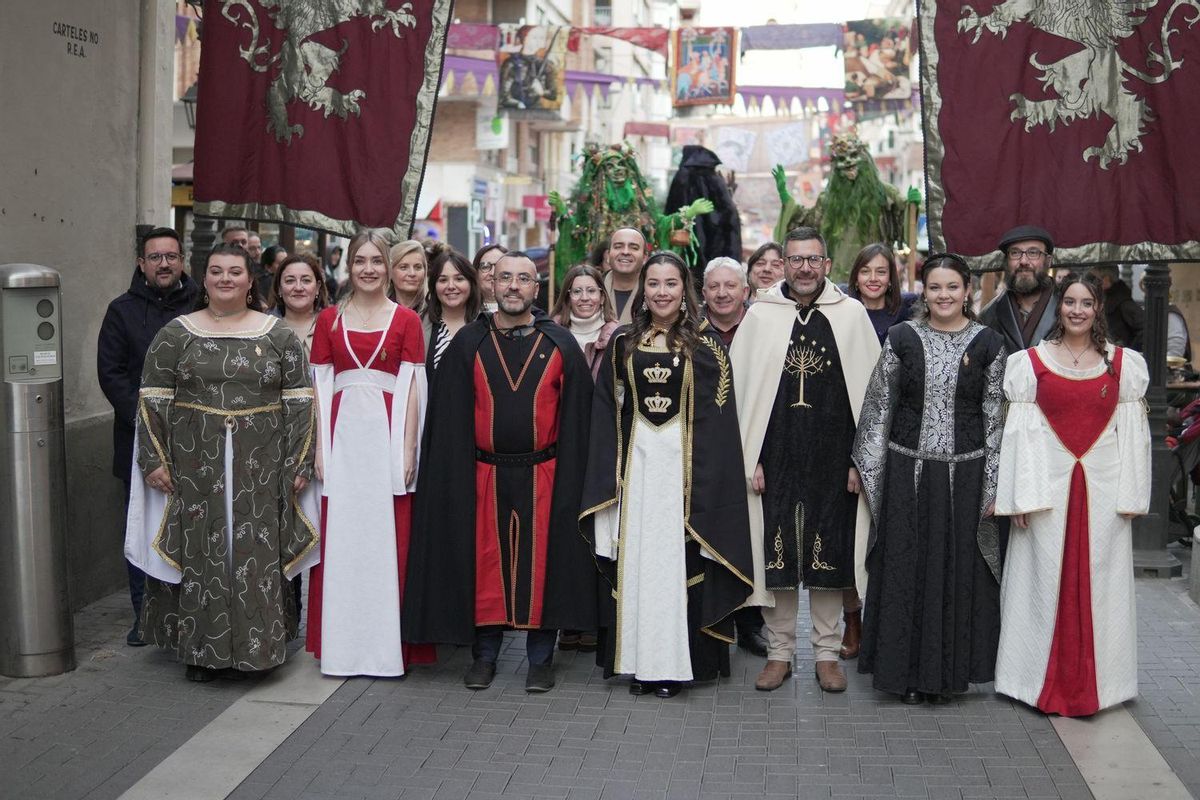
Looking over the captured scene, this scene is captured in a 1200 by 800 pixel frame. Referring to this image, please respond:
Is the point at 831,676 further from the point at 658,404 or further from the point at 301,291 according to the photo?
the point at 301,291

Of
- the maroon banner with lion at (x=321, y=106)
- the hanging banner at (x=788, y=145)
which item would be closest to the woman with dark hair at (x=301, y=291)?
the maroon banner with lion at (x=321, y=106)

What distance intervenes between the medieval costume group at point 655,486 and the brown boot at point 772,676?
2 centimetres

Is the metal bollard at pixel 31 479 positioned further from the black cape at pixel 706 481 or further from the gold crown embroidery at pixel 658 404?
the gold crown embroidery at pixel 658 404

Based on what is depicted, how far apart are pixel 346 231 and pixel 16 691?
2.82m

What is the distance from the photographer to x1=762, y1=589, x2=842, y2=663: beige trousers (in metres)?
6.25

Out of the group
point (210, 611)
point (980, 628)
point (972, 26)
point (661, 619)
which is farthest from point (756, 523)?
point (972, 26)

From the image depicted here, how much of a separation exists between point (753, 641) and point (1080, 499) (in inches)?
72.0

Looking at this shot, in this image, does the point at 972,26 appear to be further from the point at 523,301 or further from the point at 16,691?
the point at 16,691

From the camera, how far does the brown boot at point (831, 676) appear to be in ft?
20.2

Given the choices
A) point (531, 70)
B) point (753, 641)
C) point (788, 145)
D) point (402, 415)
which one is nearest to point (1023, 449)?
point (753, 641)

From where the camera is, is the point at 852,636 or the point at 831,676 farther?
the point at 852,636

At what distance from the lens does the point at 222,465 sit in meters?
6.04

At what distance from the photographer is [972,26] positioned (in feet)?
24.2

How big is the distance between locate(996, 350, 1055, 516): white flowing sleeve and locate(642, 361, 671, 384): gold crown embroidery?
56.8 inches
